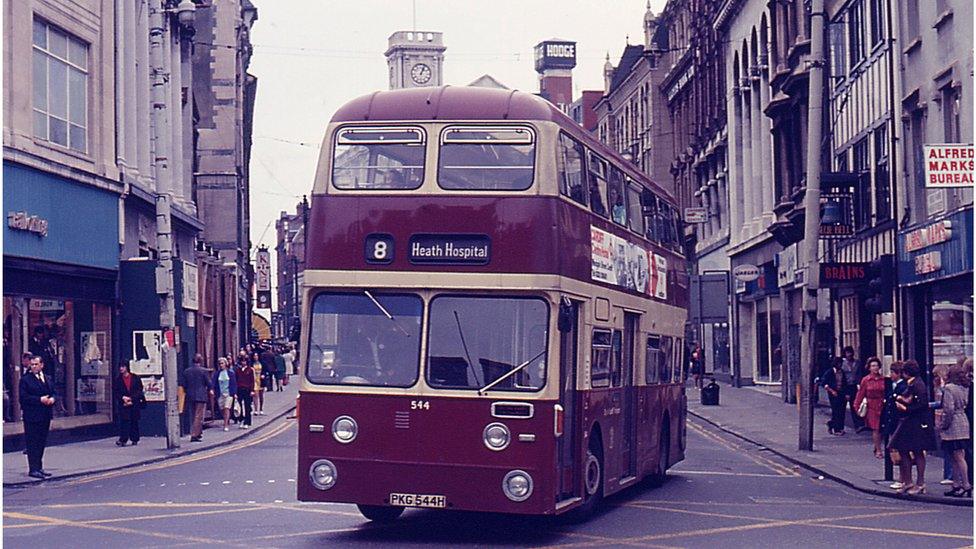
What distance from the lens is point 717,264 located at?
207 ft

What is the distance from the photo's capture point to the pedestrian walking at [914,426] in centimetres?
2036

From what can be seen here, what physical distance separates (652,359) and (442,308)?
6.15 meters

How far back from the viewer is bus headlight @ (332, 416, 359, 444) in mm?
14742

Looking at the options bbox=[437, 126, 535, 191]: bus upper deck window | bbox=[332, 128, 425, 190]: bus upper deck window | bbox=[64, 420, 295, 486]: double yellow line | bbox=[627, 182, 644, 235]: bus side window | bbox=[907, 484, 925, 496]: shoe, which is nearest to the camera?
bbox=[437, 126, 535, 191]: bus upper deck window

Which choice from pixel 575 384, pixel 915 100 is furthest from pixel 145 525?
pixel 915 100

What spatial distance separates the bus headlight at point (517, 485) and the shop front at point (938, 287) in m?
13.1

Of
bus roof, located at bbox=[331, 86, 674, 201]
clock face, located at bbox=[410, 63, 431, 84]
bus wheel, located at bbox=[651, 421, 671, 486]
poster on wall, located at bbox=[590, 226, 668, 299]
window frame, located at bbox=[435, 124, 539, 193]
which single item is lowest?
bus wheel, located at bbox=[651, 421, 671, 486]

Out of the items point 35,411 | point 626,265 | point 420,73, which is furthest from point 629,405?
point 420,73

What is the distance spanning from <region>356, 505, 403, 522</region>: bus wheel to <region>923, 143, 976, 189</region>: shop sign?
32.0 feet

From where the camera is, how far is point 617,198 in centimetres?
1805

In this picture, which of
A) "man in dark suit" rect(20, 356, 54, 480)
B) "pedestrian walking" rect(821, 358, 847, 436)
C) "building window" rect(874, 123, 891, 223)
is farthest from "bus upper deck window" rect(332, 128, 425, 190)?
"pedestrian walking" rect(821, 358, 847, 436)

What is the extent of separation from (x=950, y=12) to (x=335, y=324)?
53.6 feet

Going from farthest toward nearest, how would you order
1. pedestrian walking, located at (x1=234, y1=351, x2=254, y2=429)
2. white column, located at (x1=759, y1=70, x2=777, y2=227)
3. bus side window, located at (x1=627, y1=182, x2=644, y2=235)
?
white column, located at (x1=759, y1=70, x2=777, y2=227), pedestrian walking, located at (x1=234, y1=351, x2=254, y2=429), bus side window, located at (x1=627, y1=182, x2=644, y2=235)

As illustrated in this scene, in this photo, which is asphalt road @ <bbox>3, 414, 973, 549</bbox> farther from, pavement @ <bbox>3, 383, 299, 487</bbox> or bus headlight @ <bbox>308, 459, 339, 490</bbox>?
pavement @ <bbox>3, 383, 299, 487</bbox>
